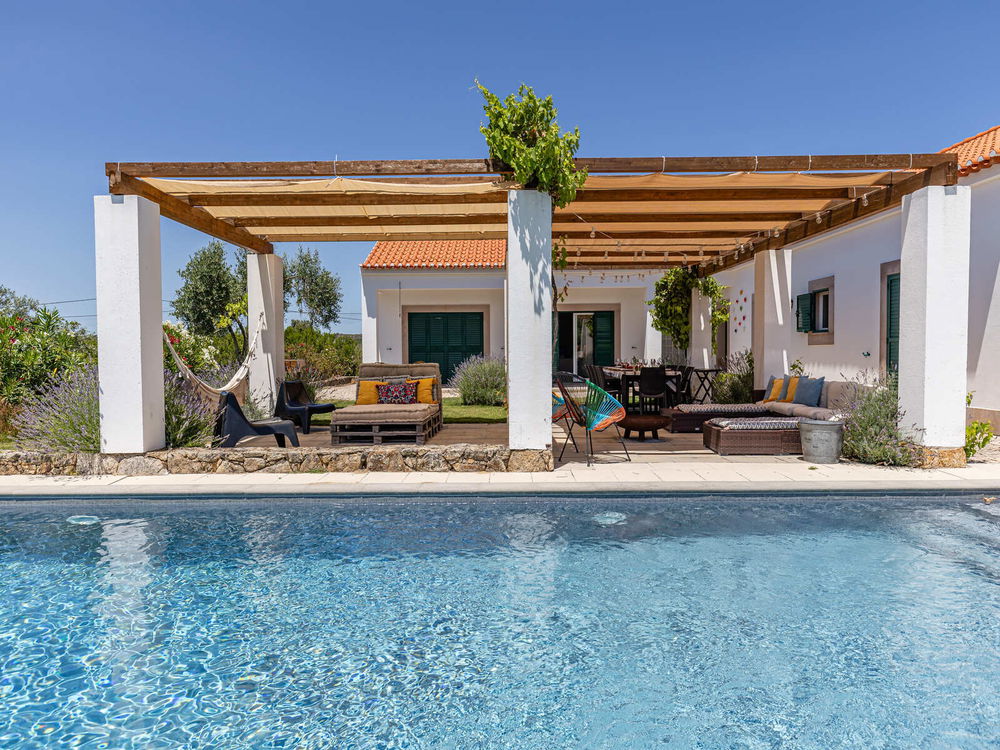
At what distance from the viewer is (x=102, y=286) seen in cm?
649

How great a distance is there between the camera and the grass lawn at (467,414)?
10.8 m

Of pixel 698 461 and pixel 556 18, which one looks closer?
pixel 698 461

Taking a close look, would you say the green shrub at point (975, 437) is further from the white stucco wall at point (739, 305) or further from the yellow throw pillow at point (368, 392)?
the yellow throw pillow at point (368, 392)

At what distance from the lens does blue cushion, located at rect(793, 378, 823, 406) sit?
9039 millimetres

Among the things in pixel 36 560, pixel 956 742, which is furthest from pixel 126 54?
pixel 956 742

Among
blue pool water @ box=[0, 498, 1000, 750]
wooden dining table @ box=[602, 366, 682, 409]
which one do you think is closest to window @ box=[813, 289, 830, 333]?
wooden dining table @ box=[602, 366, 682, 409]

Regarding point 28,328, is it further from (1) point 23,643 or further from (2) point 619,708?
(2) point 619,708

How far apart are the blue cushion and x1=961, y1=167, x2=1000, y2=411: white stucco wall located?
179 centimetres

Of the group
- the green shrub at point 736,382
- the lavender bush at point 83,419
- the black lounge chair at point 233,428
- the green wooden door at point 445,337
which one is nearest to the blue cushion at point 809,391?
the green shrub at point 736,382

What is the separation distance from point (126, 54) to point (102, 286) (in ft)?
28.1

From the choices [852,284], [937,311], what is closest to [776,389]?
[852,284]

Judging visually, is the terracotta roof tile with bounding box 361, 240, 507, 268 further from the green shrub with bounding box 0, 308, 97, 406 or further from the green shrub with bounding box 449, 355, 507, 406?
the green shrub with bounding box 0, 308, 97, 406

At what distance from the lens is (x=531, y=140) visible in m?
6.44

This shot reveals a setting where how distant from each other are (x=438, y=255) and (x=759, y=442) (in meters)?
12.8
